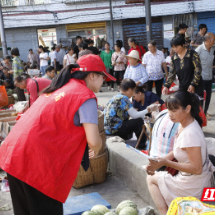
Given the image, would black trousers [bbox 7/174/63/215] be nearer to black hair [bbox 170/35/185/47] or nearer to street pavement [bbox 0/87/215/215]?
street pavement [bbox 0/87/215/215]

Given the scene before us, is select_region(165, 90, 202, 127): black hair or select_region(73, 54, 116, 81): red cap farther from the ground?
select_region(73, 54, 116, 81): red cap

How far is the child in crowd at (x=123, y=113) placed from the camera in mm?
4449

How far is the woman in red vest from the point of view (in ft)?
6.02

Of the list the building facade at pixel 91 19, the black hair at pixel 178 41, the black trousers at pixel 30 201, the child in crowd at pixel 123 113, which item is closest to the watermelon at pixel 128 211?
the black trousers at pixel 30 201

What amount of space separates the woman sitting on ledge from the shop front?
15176mm

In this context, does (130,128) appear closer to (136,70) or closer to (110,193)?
(110,193)

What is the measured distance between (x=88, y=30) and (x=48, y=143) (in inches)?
645

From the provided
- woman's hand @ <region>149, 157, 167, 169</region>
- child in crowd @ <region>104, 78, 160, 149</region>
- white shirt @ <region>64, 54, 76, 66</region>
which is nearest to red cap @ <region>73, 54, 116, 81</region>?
woman's hand @ <region>149, 157, 167, 169</region>

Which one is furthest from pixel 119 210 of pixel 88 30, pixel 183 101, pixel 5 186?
pixel 88 30

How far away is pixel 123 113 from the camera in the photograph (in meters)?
4.57

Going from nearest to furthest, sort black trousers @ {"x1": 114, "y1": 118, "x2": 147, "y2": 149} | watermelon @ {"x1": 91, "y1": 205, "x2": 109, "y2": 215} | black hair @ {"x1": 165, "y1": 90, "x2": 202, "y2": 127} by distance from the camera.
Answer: black hair @ {"x1": 165, "y1": 90, "x2": 202, "y2": 127} → watermelon @ {"x1": 91, "y1": 205, "x2": 109, "y2": 215} → black trousers @ {"x1": 114, "y1": 118, "x2": 147, "y2": 149}

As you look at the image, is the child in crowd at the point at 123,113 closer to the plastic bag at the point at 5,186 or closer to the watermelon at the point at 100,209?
the plastic bag at the point at 5,186

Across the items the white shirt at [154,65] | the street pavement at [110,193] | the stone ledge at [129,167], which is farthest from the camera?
the white shirt at [154,65]

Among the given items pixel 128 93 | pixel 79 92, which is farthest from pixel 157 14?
pixel 79 92
